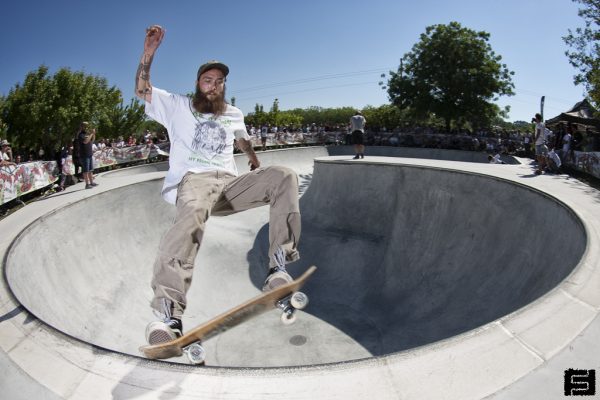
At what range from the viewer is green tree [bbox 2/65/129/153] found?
30819 mm

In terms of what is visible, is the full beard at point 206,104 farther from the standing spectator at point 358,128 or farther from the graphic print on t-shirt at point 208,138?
the standing spectator at point 358,128

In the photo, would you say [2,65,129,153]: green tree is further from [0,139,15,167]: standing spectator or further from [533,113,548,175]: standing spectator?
[533,113,548,175]: standing spectator

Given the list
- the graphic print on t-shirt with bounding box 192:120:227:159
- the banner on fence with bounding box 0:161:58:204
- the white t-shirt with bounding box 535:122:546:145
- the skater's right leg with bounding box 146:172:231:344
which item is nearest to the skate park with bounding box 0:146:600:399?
the skater's right leg with bounding box 146:172:231:344

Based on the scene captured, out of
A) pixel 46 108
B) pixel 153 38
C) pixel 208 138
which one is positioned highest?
pixel 46 108

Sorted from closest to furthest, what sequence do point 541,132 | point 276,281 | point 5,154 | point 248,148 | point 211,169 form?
1. point 276,281
2. point 211,169
3. point 248,148
4. point 5,154
5. point 541,132

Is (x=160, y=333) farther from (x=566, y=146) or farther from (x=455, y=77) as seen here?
(x=455, y=77)

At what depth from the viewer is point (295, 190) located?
10.8ft

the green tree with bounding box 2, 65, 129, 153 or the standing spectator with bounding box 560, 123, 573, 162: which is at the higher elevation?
the green tree with bounding box 2, 65, 129, 153

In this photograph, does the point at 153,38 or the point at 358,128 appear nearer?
the point at 153,38

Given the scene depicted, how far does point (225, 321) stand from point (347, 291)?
584 cm

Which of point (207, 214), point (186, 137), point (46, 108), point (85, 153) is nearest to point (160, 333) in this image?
point (207, 214)

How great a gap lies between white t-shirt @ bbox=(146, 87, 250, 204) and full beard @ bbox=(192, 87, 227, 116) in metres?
0.04

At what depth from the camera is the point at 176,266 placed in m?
2.76

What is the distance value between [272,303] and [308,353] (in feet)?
11.3
